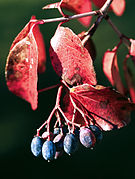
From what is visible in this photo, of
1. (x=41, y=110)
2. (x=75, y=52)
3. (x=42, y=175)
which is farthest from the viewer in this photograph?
(x=41, y=110)

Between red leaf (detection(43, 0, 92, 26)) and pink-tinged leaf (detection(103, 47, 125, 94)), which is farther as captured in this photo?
pink-tinged leaf (detection(103, 47, 125, 94))

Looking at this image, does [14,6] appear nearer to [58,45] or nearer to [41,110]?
[41,110]

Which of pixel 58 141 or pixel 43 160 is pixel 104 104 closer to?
pixel 58 141

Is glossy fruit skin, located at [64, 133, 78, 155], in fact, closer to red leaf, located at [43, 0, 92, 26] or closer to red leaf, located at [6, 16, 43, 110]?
red leaf, located at [6, 16, 43, 110]

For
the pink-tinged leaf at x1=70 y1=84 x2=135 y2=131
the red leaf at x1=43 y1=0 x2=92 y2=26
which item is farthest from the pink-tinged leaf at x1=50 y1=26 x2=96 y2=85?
the red leaf at x1=43 y1=0 x2=92 y2=26

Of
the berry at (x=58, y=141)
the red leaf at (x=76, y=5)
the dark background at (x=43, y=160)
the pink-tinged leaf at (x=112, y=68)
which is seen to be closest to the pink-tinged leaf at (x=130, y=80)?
the pink-tinged leaf at (x=112, y=68)

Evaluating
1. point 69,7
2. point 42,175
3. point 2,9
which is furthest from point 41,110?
point 69,7
